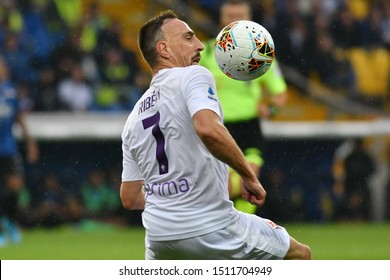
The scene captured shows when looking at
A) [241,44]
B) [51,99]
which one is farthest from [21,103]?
[241,44]

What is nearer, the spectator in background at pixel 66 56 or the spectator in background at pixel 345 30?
the spectator in background at pixel 66 56

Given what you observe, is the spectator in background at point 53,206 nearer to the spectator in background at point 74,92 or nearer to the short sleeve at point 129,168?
the spectator in background at point 74,92

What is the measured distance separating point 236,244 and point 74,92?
11.7m

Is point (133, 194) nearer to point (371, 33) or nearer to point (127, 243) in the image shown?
point (127, 243)

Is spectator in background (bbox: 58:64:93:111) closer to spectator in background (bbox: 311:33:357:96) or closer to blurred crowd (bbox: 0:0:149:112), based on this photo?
blurred crowd (bbox: 0:0:149:112)

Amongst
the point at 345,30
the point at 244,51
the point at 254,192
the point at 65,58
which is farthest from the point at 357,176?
the point at 254,192

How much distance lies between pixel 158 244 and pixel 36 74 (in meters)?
11.8

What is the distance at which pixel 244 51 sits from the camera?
20.5ft

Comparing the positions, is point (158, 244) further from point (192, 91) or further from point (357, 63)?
point (357, 63)

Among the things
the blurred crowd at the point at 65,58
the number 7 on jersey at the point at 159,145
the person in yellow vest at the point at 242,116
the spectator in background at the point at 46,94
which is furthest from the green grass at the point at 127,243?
the number 7 on jersey at the point at 159,145

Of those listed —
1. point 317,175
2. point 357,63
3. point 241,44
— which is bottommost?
point 317,175

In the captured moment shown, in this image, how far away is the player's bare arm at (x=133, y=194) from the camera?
604 centimetres

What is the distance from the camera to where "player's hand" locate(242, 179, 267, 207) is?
5.34 metres

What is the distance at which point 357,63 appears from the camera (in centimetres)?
1870
